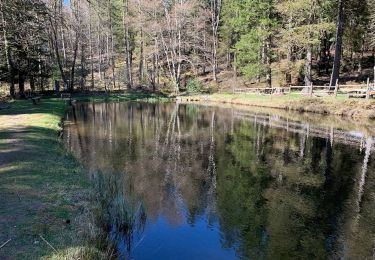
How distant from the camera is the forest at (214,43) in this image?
3534cm

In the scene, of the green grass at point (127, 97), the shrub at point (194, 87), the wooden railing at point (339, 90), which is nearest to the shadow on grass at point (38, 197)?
the wooden railing at point (339, 90)

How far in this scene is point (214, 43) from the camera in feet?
177

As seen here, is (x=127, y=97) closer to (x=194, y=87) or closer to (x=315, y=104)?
(x=194, y=87)

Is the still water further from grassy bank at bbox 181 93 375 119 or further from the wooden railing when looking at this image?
the wooden railing

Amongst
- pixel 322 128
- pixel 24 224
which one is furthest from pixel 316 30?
pixel 24 224

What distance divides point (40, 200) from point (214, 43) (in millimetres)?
48754

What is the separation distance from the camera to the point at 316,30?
3456 cm

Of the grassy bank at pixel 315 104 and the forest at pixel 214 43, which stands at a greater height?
the forest at pixel 214 43

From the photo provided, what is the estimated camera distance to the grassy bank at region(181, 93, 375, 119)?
2700 cm

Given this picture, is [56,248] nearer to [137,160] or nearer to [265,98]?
[137,160]

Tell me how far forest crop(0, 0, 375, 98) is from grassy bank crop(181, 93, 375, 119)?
13.6 feet

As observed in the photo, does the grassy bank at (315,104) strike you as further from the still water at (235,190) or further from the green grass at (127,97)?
the green grass at (127,97)

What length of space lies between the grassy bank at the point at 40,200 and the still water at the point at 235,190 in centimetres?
85

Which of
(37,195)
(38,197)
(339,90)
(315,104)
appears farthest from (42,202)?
(339,90)
